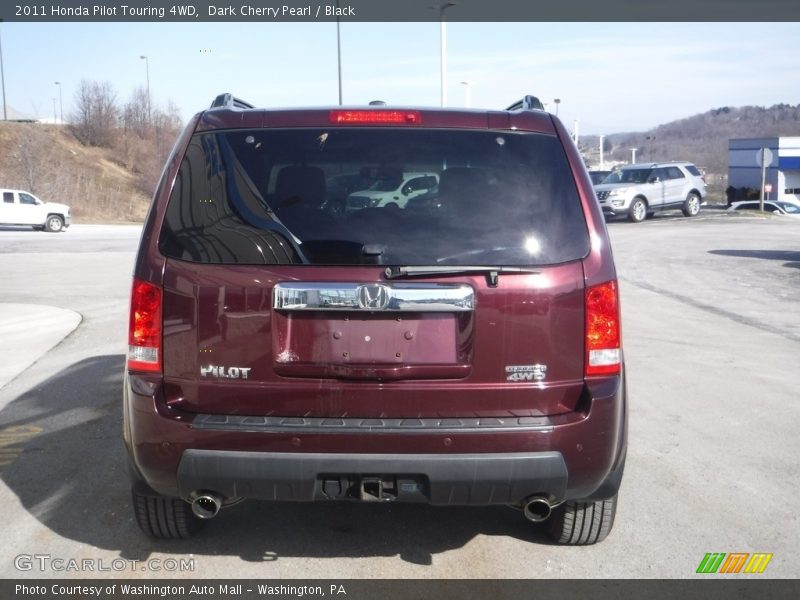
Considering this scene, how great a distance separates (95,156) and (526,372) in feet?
264

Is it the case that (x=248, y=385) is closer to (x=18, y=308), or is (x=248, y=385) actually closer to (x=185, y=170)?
(x=185, y=170)

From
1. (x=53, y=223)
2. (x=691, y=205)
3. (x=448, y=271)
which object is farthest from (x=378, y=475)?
(x=53, y=223)

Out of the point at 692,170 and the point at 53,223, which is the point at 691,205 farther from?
the point at 53,223

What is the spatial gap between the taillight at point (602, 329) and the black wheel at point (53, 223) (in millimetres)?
36508

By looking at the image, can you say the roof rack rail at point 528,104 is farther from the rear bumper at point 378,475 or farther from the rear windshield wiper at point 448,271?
the rear bumper at point 378,475

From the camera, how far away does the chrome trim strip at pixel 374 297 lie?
350cm

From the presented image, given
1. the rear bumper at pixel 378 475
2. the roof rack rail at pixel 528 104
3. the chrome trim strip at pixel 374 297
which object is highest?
the roof rack rail at pixel 528 104

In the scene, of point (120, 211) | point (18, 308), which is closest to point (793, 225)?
point (18, 308)

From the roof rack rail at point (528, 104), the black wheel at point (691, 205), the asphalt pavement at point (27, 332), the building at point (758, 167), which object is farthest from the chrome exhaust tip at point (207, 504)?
the building at point (758, 167)

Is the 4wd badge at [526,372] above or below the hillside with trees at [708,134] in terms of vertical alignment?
below

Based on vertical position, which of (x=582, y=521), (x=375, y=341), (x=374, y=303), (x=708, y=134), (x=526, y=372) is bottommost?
(x=582, y=521)

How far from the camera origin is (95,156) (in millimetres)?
77938

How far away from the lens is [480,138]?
379cm

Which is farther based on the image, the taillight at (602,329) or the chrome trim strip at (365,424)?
the taillight at (602,329)
